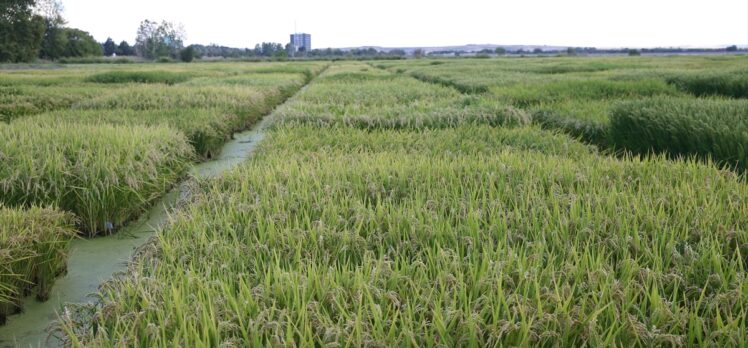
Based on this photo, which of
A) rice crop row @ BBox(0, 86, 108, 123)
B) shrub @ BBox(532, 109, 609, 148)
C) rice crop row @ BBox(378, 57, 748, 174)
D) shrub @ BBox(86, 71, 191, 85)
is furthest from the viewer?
shrub @ BBox(86, 71, 191, 85)

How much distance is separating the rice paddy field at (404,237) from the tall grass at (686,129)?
22mm

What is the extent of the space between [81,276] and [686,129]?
4.75m

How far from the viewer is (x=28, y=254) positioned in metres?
2.53

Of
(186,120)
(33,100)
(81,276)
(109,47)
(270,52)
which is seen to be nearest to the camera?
(81,276)

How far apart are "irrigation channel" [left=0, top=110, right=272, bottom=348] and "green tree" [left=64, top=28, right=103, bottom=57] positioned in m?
59.3

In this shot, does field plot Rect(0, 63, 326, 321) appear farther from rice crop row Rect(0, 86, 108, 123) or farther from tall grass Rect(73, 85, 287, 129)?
rice crop row Rect(0, 86, 108, 123)

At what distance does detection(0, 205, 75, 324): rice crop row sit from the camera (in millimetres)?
2385

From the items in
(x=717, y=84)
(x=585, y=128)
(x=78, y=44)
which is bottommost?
(x=585, y=128)

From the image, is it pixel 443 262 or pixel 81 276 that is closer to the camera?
pixel 443 262

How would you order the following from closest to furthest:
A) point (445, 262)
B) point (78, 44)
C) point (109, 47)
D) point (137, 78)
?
1. point (445, 262)
2. point (137, 78)
3. point (78, 44)
4. point (109, 47)

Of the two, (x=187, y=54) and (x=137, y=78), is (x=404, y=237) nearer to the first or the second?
(x=137, y=78)

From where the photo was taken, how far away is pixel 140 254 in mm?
2412

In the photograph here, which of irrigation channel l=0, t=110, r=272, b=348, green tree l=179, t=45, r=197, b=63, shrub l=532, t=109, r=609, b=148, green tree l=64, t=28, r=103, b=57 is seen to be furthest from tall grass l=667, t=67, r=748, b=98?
green tree l=64, t=28, r=103, b=57

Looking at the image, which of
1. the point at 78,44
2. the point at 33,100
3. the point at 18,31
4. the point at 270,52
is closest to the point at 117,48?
the point at 270,52
